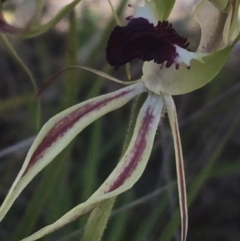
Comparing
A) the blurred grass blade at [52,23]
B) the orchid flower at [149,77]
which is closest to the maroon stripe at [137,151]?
the orchid flower at [149,77]

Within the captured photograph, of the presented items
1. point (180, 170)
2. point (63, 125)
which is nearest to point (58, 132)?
point (63, 125)

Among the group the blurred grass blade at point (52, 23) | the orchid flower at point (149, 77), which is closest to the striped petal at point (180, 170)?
the orchid flower at point (149, 77)

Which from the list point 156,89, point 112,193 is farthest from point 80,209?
point 156,89

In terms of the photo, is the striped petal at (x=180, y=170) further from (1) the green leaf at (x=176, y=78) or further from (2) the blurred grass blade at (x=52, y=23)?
(2) the blurred grass blade at (x=52, y=23)

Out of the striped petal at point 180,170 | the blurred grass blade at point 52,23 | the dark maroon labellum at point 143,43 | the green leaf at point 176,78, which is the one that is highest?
the blurred grass blade at point 52,23

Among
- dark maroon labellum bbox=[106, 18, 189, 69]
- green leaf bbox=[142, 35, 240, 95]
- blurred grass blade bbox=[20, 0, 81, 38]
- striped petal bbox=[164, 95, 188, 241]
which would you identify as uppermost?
blurred grass blade bbox=[20, 0, 81, 38]

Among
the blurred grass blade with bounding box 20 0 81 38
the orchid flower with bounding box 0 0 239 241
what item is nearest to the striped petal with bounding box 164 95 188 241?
the orchid flower with bounding box 0 0 239 241

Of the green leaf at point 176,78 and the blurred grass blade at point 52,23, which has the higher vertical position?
the blurred grass blade at point 52,23

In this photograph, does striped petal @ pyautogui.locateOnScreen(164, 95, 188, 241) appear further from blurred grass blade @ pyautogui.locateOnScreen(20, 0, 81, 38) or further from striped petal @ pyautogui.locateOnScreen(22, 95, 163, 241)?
blurred grass blade @ pyautogui.locateOnScreen(20, 0, 81, 38)

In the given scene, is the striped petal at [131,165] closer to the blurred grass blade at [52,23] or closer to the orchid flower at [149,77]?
the orchid flower at [149,77]
